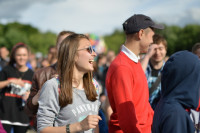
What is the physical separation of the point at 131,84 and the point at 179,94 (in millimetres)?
752

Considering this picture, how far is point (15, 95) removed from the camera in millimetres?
5059

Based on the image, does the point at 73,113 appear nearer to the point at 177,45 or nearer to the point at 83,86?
the point at 83,86

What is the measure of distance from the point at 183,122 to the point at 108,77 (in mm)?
1150

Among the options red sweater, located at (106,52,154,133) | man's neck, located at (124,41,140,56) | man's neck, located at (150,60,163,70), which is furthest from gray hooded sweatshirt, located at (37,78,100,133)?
man's neck, located at (150,60,163,70)

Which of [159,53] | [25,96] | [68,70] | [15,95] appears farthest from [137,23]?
[15,95]

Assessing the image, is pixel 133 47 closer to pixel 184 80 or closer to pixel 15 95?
pixel 184 80

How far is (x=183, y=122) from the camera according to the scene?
1973 millimetres

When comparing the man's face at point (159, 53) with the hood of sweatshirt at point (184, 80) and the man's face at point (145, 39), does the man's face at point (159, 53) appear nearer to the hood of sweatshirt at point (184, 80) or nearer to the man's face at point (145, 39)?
the man's face at point (145, 39)

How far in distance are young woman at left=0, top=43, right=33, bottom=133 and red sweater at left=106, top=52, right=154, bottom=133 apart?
2578 mm

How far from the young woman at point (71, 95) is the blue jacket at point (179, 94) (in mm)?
575

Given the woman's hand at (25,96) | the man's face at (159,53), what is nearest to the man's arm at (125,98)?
the man's face at (159,53)

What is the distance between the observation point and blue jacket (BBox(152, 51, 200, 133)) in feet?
6.49

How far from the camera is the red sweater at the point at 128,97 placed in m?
2.59

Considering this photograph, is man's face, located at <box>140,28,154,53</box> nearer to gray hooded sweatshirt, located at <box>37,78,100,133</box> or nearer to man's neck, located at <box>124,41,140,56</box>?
man's neck, located at <box>124,41,140,56</box>
